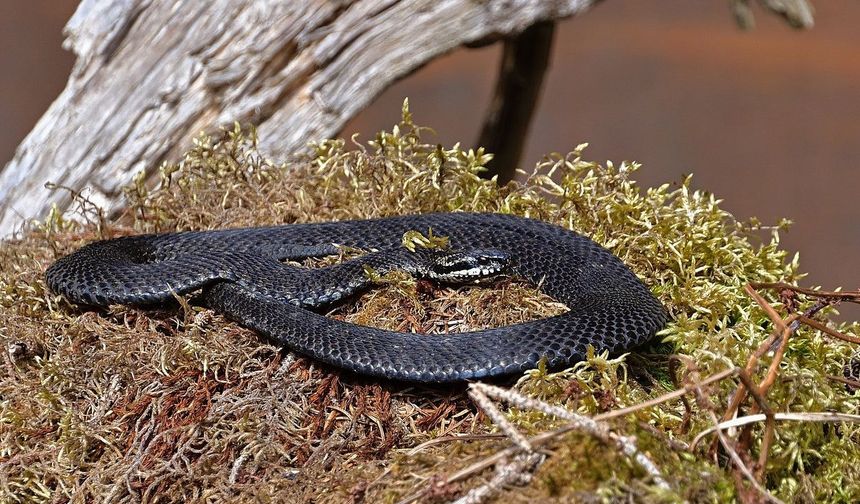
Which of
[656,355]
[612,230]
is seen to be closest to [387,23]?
[612,230]

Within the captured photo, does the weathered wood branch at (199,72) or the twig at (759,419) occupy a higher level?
the weathered wood branch at (199,72)

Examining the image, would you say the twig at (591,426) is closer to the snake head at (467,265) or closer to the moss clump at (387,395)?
the moss clump at (387,395)

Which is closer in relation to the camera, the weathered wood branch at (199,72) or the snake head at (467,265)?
the snake head at (467,265)

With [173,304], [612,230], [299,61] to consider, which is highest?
[299,61]

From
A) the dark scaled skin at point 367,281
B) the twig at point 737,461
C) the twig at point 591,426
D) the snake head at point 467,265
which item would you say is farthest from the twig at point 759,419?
the snake head at point 467,265

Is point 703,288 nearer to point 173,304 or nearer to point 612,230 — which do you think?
point 612,230

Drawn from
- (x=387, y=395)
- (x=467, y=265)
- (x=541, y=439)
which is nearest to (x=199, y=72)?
(x=467, y=265)

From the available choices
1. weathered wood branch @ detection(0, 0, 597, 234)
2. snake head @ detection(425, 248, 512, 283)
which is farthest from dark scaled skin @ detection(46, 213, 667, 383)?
weathered wood branch @ detection(0, 0, 597, 234)
